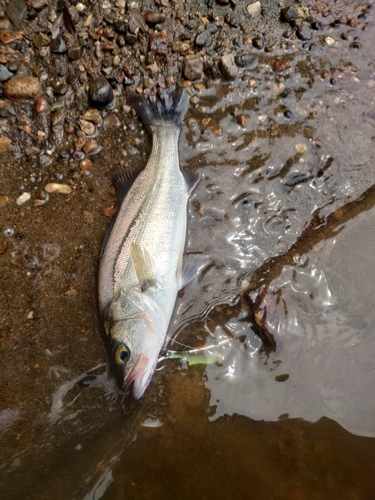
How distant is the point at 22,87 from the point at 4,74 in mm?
188

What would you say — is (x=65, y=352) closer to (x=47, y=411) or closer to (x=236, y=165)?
(x=47, y=411)

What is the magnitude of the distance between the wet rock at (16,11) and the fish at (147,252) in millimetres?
1261

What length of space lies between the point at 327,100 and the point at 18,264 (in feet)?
11.3

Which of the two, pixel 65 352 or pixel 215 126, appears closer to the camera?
pixel 65 352

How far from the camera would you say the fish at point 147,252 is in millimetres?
3148

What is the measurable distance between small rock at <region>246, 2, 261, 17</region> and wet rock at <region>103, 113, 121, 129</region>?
1.74m

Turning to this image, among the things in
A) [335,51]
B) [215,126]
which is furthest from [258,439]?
[335,51]

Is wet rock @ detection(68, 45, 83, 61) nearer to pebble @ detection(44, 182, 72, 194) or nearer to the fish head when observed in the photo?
pebble @ detection(44, 182, 72, 194)

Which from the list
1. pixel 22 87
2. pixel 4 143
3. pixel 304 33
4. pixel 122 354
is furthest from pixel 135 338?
pixel 304 33

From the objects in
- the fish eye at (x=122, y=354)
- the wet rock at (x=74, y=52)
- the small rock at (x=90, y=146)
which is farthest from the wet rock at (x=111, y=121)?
the fish eye at (x=122, y=354)

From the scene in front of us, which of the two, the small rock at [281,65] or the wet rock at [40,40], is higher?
the wet rock at [40,40]

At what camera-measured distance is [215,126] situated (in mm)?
3863

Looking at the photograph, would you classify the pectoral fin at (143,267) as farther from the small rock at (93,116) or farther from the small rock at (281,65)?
the small rock at (281,65)

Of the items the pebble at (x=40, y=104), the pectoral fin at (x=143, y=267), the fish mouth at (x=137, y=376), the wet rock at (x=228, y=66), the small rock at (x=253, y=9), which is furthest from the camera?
the small rock at (x=253, y=9)
